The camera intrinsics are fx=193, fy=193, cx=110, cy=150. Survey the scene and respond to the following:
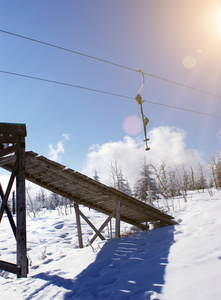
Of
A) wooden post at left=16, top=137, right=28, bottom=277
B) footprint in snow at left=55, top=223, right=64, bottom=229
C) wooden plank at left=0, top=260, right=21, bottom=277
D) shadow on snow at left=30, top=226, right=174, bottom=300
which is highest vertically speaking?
wooden post at left=16, top=137, right=28, bottom=277

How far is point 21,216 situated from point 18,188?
2.13 feet

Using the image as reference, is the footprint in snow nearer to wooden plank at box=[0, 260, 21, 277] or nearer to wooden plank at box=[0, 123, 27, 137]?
wooden plank at box=[0, 260, 21, 277]

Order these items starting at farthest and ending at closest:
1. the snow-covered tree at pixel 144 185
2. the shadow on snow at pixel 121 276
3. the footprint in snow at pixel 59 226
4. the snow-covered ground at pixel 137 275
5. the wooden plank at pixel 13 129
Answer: the snow-covered tree at pixel 144 185
the footprint in snow at pixel 59 226
the wooden plank at pixel 13 129
the shadow on snow at pixel 121 276
the snow-covered ground at pixel 137 275

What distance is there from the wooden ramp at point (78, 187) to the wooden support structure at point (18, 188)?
57 cm

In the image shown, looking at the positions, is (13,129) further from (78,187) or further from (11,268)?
(78,187)

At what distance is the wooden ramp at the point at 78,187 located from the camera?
21.0 feet

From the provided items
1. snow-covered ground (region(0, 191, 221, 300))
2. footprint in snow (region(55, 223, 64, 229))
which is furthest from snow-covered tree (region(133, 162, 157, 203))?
snow-covered ground (region(0, 191, 221, 300))

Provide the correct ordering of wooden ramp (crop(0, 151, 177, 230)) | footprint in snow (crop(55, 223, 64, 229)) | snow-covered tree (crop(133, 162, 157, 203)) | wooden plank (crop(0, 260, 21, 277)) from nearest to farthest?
wooden plank (crop(0, 260, 21, 277)) < wooden ramp (crop(0, 151, 177, 230)) < footprint in snow (crop(55, 223, 64, 229)) < snow-covered tree (crop(133, 162, 157, 203))

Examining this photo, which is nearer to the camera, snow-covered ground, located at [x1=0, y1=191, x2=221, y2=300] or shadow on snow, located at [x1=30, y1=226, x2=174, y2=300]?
snow-covered ground, located at [x1=0, y1=191, x2=221, y2=300]

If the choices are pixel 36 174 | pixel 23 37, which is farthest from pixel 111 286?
pixel 23 37

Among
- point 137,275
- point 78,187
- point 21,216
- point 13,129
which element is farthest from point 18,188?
point 78,187

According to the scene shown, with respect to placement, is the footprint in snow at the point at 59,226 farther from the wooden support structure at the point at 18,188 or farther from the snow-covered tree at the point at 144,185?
the snow-covered tree at the point at 144,185

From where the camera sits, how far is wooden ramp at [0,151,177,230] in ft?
21.0

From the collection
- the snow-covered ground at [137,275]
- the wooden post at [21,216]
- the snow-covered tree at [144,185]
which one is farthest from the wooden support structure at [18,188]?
the snow-covered tree at [144,185]
